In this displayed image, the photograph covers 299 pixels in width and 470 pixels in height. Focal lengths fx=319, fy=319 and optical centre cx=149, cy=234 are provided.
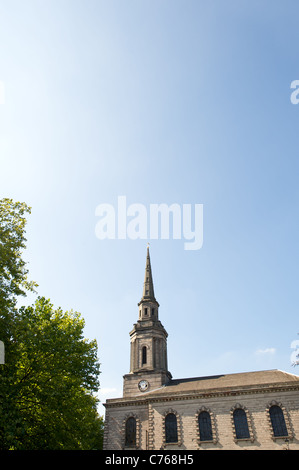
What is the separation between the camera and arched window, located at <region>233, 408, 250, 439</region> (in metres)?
30.1

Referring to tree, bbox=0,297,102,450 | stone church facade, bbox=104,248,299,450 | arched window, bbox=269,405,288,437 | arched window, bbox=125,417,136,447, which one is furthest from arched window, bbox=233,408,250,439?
tree, bbox=0,297,102,450

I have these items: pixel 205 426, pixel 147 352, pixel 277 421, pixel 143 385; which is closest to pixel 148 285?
pixel 147 352

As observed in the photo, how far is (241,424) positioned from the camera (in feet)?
100

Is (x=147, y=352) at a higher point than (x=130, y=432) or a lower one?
higher

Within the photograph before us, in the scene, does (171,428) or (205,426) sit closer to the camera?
(205,426)

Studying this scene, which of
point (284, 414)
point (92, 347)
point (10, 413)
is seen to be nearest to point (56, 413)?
point (10, 413)

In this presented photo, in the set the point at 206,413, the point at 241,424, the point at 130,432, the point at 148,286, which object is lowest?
the point at 130,432

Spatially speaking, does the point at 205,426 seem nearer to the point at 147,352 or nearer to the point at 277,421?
the point at 277,421

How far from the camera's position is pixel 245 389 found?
31.6m

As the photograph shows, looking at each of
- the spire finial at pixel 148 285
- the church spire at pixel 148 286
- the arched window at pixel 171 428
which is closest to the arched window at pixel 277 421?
the arched window at pixel 171 428

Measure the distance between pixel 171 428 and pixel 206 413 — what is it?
393 cm

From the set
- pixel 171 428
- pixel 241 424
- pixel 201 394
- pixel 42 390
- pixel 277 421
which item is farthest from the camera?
pixel 201 394

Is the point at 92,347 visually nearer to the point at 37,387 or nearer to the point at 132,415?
the point at 37,387

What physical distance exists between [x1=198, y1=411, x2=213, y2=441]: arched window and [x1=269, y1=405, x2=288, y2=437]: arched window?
5.93 metres
